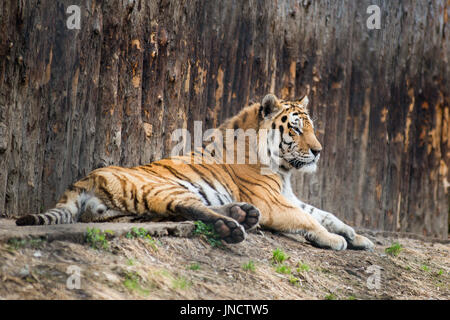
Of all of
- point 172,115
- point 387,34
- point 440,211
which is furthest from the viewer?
point 440,211

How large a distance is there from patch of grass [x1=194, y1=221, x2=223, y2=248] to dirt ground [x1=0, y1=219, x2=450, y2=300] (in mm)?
40

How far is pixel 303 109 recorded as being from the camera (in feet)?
22.1

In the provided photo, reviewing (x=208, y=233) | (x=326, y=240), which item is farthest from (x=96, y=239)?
(x=326, y=240)

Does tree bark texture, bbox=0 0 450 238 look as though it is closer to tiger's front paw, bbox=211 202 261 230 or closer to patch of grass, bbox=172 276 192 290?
tiger's front paw, bbox=211 202 261 230

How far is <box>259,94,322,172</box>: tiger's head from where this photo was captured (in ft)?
20.9

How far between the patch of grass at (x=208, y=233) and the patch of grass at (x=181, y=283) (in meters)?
0.89

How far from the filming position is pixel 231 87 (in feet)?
23.4

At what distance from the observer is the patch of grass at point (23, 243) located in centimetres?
383

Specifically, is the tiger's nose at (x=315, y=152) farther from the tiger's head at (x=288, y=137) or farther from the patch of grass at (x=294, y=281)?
the patch of grass at (x=294, y=281)

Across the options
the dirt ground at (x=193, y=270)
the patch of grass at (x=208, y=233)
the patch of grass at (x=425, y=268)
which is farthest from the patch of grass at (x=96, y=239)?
the patch of grass at (x=425, y=268)

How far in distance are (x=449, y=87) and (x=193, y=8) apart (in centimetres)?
488
